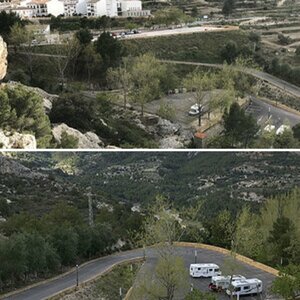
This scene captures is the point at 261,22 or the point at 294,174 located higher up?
the point at 261,22

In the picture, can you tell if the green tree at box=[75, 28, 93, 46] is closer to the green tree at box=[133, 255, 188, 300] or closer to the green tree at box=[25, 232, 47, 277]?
the green tree at box=[25, 232, 47, 277]

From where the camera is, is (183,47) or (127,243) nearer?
(127,243)

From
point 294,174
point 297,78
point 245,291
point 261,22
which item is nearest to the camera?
point 245,291

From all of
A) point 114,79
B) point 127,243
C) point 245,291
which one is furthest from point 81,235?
point 114,79

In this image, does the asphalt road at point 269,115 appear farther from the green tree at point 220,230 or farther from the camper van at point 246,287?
the camper van at point 246,287

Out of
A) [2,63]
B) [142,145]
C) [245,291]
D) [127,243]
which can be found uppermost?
[2,63]

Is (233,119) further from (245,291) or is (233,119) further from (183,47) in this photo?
(183,47)

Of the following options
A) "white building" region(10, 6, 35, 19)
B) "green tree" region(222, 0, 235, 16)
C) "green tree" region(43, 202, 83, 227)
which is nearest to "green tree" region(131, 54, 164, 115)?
"green tree" region(43, 202, 83, 227)

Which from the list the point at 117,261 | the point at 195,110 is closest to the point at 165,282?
the point at 117,261
